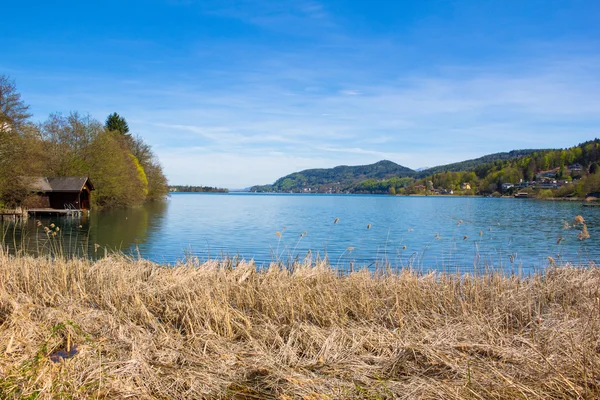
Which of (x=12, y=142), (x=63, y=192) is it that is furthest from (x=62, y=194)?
(x=12, y=142)

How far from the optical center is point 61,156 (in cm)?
5003

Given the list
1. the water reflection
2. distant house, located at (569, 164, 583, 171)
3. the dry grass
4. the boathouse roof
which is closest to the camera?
the dry grass

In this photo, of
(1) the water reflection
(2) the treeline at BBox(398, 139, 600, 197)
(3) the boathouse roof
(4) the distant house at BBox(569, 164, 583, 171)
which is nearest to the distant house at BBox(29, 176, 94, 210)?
(3) the boathouse roof

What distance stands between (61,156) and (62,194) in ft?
20.9

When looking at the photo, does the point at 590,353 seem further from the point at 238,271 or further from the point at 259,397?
the point at 238,271

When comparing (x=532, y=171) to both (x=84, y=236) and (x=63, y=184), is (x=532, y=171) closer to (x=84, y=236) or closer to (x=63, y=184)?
(x=63, y=184)

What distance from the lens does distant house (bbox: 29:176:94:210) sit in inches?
1766

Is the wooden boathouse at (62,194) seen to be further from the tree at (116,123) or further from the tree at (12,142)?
the tree at (116,123)

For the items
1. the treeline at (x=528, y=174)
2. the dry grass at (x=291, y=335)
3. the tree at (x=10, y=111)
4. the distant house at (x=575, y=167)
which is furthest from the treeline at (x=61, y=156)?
the distant house at (x=575, y=167)

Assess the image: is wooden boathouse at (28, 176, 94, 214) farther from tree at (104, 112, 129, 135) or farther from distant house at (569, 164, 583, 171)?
distant house at (569, 164, 583, 171)

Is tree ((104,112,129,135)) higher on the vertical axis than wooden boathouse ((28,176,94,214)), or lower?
higher

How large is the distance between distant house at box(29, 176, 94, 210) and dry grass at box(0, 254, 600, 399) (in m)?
39.1

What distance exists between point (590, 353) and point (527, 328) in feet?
7.41

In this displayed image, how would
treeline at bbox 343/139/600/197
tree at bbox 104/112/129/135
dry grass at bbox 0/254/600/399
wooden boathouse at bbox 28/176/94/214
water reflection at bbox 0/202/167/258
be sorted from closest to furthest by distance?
1. dry grass at bbox 0/254/600/399
2. water reflection at bbox 0/202/167/258
3. wooden boathouse at bbox 28/176/94/214
4. tree at bbox 104/112/129/135
5. treeline at bbox 343/139/600/197
